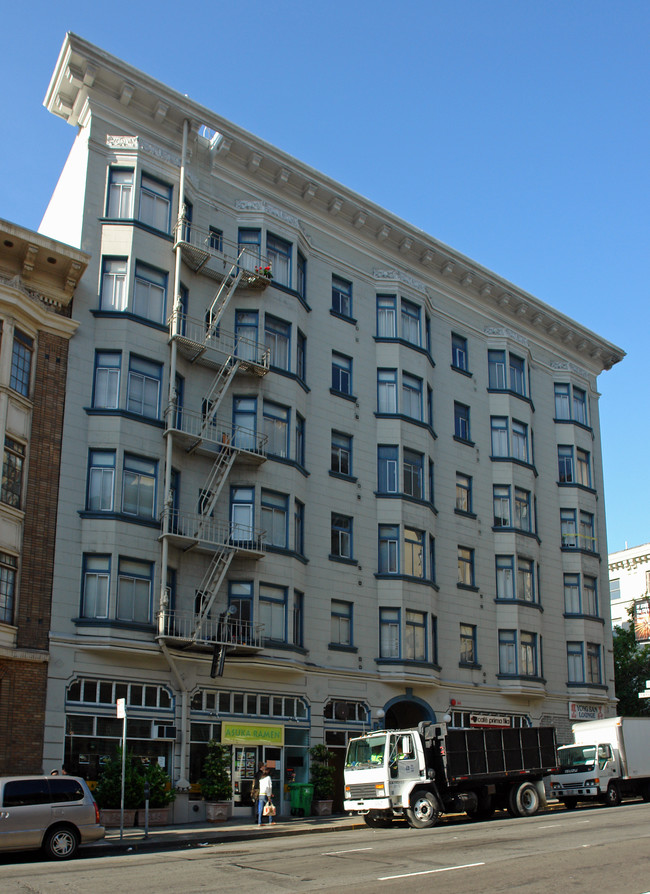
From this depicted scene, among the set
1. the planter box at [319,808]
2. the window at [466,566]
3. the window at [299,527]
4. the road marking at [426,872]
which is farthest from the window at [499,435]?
the road marking at [426,872]

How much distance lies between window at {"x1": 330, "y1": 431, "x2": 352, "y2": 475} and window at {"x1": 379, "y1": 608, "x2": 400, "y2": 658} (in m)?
5.29

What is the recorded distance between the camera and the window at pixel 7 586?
24688 mm

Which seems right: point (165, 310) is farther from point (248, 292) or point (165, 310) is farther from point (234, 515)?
point (234, 515)

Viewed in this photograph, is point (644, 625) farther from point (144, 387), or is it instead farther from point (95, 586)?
point (95, 586)

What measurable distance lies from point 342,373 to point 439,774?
16.2 m

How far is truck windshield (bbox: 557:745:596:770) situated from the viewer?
1161 inches

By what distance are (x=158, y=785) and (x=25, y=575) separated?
659cm

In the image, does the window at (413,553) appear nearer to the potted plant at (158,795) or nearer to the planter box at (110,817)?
the potted plant at (158,795)

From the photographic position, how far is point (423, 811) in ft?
77.9

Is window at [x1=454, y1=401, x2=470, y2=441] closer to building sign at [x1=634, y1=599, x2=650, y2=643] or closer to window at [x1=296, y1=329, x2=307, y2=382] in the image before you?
window at [x1=296, y1=329, x2=307, y2=382]

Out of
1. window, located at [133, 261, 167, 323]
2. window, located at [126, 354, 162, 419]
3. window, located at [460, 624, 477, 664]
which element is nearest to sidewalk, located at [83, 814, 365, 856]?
window, located at [460, 624, 477, 664]

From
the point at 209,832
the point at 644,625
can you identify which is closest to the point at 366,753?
the point at 209,832

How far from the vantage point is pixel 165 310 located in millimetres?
30281

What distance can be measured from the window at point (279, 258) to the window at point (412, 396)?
20.8 ft
